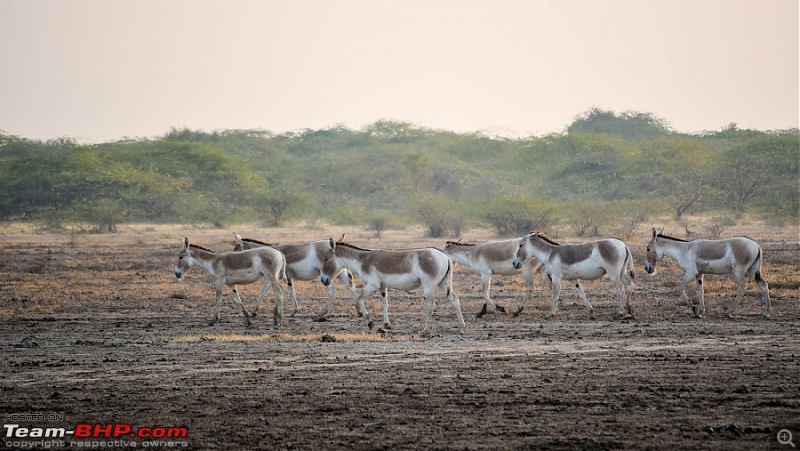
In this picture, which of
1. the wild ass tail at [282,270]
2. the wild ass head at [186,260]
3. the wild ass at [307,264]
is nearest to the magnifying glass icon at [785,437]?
the wild ass tail at [282,270]

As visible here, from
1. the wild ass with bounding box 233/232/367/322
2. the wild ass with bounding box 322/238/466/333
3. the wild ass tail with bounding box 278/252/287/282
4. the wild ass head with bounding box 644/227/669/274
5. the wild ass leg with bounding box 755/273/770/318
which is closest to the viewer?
the wild ass with bounding box 322/238/466/333

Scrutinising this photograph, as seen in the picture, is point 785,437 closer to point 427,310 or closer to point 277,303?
point 427,310

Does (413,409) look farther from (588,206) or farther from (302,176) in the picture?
(302,176)

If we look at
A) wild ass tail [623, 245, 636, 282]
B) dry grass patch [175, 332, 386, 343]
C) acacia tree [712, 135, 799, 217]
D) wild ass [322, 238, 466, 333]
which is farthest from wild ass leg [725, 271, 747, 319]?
acacia tree [712, 135, 799, 217]

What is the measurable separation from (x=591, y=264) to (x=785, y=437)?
918 cm

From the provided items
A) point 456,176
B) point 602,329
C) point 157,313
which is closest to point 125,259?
point 157,313

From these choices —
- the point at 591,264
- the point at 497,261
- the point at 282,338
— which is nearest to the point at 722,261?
the point at 591,264

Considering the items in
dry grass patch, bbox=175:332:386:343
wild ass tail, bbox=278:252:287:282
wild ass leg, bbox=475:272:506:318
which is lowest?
dry grass patch, bbox=175:332:386:343

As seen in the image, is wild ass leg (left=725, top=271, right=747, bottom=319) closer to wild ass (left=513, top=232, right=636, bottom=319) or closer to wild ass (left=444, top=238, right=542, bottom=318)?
wild ass (left=513, top=232, right=636, bottom=319)

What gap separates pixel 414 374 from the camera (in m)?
12.0

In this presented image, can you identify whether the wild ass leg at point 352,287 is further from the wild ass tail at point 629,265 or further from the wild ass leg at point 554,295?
the wild ass tail at point 629,265

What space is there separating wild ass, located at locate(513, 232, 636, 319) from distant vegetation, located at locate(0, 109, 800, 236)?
2855 cm

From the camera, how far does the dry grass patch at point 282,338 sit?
593 inches

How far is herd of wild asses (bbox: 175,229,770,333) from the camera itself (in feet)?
53.5
